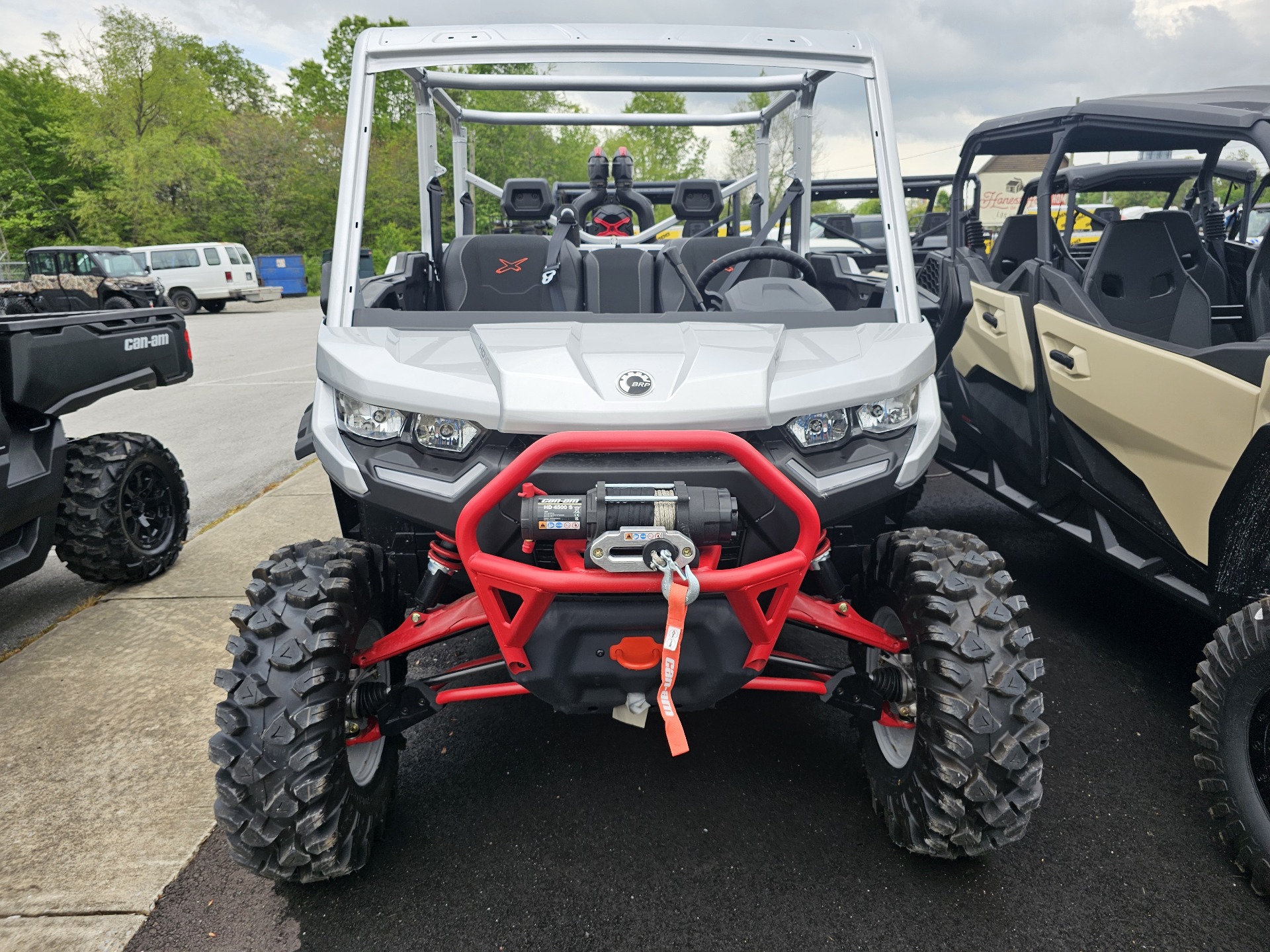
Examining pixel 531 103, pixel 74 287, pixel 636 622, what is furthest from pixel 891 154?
pixel 74 287

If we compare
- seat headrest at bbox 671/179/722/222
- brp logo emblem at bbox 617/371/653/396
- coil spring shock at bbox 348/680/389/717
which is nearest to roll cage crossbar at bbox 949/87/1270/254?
seat headrest at bbox 671/179/722/222

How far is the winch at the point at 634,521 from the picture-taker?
1872 mm

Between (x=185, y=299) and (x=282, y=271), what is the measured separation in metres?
8.50

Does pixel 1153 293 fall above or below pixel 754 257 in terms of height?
below

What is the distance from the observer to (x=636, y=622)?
2.02 m

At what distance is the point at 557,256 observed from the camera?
11.8ft

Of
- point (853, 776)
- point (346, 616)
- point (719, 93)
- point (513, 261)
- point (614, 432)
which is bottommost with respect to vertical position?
point (853, 776)

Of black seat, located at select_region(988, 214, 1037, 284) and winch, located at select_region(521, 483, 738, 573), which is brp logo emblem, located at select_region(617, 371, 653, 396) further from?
black seat, located at select_region(988, 214, 1037, 284)

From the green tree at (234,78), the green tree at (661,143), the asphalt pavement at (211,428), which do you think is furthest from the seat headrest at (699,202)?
the green tree at (234,78)

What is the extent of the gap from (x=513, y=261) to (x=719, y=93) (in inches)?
45.7

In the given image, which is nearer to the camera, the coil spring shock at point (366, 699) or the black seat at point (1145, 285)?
the coil spring shock at point (366, 699)

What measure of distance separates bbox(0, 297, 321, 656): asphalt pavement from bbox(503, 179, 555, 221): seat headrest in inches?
108

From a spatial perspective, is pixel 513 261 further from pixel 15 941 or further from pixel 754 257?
pixel 15 941

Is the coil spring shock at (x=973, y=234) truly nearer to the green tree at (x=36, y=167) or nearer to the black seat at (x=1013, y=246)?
the black seat at (x=1013, y=246)
